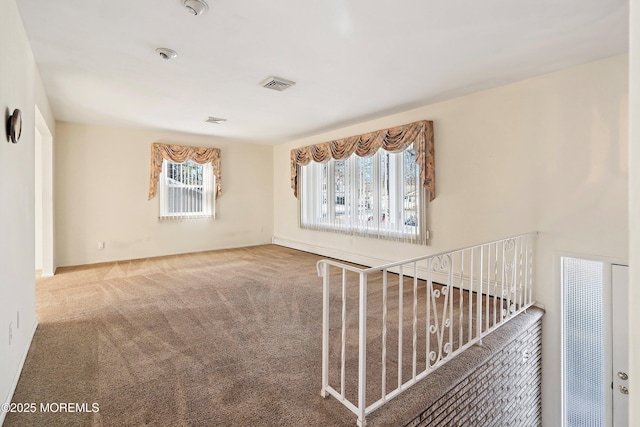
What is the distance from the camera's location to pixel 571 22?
234cm

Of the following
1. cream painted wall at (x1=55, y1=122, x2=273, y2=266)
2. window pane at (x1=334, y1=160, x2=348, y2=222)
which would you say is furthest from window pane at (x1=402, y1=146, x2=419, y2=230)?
cream painted wall at (x1=55, y1=122, x2=273, y2=266)

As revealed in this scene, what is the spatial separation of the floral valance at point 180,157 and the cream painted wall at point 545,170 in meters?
4.23

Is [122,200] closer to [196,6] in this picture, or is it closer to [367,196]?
[367,196]

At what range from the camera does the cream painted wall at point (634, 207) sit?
0.52m

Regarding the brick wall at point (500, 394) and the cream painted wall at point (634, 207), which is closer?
the cream painted wall at point (634, 207)

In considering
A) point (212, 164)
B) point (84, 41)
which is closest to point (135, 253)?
point (212, 164)

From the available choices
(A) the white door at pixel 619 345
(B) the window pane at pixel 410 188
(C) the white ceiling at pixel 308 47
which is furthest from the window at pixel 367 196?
(A) the white door at pixel 619 345

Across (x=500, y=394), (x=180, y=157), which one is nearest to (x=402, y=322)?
(x=500, y=394)

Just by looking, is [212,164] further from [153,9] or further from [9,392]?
[9,392]

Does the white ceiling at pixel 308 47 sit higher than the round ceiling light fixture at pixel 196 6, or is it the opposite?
the white ceiling at pixel 308 47

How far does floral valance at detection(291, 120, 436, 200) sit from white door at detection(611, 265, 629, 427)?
2036mm

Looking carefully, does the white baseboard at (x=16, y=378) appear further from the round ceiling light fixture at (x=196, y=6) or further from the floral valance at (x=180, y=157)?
the floral valance at (x=180, y=157)

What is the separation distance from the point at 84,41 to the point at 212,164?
4.12m

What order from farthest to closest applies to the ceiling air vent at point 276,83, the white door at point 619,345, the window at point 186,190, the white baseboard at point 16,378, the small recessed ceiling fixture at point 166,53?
the window at point 186,190 → the ceiling air vent at point 276,83 → the white door at point 619,345 → the small recessed ceiling fixture at point 166,53 → the white baseboard at point 16,378
